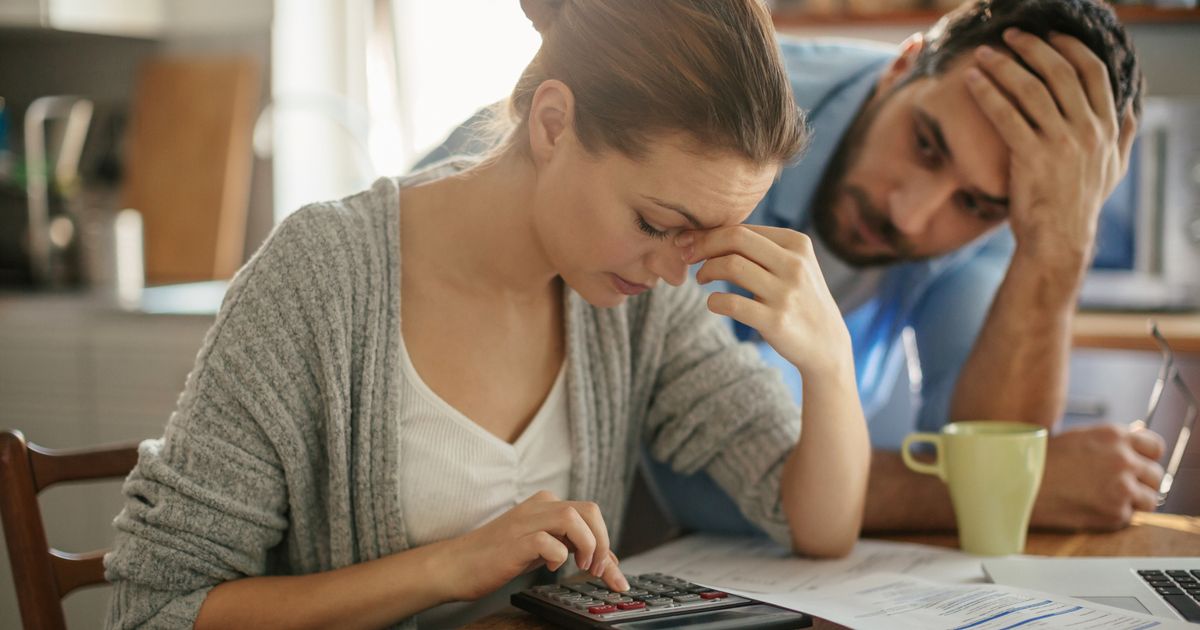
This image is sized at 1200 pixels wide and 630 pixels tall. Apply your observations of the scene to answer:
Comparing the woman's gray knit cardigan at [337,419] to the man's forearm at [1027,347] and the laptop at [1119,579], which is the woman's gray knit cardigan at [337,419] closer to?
the laptop at [1119,579]

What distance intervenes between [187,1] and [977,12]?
228 cm

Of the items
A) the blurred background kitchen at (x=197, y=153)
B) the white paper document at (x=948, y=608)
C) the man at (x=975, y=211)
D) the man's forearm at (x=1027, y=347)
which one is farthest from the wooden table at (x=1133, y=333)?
the white paper document at (x=948, y=608)

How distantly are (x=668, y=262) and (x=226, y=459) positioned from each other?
0.42 meters

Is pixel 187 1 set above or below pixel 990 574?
above

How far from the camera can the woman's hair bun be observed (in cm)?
102

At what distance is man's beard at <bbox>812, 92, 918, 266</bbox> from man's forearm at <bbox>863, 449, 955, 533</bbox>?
0.39 m

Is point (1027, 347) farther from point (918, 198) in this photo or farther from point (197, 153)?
point (197, 153)

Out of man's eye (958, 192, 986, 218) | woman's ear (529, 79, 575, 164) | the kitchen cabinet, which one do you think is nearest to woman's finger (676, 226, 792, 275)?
woman's ear (529, 79, 575, 164)

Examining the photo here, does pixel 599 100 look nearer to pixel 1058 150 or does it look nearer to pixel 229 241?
pixel 1058 150

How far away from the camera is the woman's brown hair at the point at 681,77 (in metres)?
0.92

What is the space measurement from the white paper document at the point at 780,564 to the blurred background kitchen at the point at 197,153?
1422mm

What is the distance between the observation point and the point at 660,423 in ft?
4.11

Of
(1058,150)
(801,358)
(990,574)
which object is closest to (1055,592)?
(990,574)

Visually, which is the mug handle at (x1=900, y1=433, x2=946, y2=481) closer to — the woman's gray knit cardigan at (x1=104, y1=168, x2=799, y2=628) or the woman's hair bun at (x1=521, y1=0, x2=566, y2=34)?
the woman's gray knit cardigan at (x1=104, y1=168, x2=799, y2=628)
